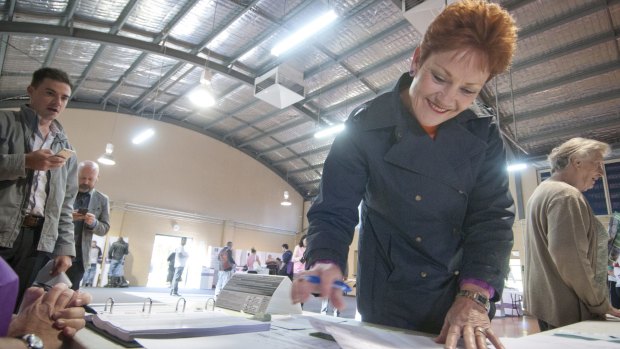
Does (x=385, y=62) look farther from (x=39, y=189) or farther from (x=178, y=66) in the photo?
(x=39, y=189)

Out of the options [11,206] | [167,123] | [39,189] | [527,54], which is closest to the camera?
[11,206]

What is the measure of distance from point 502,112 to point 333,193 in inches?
362

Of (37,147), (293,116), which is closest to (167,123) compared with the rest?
(293,116)

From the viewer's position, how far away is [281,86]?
7250mm

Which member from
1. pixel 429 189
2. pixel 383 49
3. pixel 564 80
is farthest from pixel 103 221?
pixel 564 80

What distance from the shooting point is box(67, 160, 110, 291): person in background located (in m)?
2.71

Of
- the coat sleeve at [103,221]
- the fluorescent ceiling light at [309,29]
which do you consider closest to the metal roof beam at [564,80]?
the fluorescent ceiling light at [309,29]

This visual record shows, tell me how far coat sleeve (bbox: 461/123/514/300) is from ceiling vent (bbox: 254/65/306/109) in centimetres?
650

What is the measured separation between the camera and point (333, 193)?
950 millimetres

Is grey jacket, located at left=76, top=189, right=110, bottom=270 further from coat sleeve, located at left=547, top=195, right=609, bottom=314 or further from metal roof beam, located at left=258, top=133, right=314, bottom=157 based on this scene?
metal roof beam, located at left=258, top=133, right=314, bottom=157

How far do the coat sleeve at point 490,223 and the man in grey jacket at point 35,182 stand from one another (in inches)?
68.7

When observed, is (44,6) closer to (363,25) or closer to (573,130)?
(363,25)

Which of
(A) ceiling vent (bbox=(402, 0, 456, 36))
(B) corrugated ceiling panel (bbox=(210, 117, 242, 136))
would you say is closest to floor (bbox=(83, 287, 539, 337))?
(A) ceiling vent (bbox=(402, 0, 456, 36))

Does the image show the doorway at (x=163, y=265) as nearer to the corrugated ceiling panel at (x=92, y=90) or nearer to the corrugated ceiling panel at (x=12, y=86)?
the corrugated ceiling panel at (x=92, y=90)
